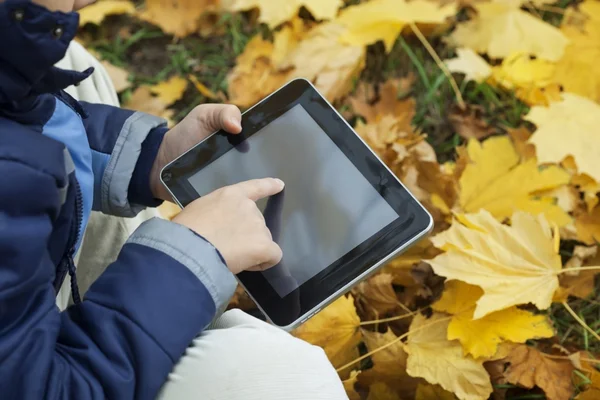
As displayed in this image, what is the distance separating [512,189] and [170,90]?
778mm

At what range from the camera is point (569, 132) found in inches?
49.9

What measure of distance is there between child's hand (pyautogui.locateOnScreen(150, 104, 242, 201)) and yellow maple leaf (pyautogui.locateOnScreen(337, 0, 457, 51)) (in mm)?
595

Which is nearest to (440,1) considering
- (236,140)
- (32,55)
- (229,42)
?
(229,42)

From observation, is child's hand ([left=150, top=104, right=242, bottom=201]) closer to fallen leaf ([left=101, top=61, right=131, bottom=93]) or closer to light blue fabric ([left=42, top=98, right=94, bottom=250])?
light blue fabric ([left=42, top=98, right=94, bottom=250])

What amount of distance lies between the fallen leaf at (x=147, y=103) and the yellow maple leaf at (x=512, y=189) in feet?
2.21

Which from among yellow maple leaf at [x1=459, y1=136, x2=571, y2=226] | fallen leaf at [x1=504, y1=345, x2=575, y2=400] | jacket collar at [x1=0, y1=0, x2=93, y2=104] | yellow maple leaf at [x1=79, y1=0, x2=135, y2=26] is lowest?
fallen leaf at [x1=504, y1=345, x2=575, y2=400]

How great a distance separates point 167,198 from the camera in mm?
1000

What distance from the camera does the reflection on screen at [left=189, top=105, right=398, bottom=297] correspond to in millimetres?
878

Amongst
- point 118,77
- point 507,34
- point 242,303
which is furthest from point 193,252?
point 507,34

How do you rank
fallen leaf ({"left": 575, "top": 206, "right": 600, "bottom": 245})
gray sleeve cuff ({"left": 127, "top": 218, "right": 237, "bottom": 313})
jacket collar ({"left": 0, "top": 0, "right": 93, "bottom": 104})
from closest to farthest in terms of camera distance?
1. jacket collar ({"left": 0, "top": 0, "right": 93, "bottom": 104})
2. gray sleeve cuff ({"left": 127, "top": 218, "right": 237, "bottom": 313})
3. fallen leaf ({"left": 575, "top": 206, "right": 600, "bottom": 245})

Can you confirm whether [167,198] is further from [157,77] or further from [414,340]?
[157,77]

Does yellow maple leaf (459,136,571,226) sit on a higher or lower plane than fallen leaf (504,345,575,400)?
higher

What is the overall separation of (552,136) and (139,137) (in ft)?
2.47

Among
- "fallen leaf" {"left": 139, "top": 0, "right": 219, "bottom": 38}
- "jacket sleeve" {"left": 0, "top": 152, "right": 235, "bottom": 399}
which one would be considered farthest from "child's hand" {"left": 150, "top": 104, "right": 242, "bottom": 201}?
"fallen leaf" {"left": 139, "top": 0, "right": 219, "bottom": 38}
